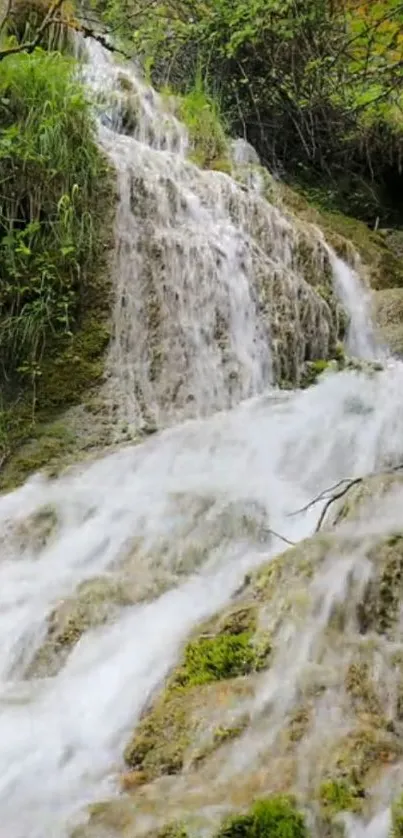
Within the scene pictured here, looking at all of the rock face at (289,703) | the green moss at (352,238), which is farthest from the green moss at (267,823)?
the green moss at (352,238)

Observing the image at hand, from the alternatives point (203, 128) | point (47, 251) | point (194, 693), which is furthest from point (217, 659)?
point (203, 128)

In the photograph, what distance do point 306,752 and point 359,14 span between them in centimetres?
747

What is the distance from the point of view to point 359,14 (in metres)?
7.61

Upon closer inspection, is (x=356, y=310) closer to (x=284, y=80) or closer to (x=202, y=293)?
(x=202, y=293)

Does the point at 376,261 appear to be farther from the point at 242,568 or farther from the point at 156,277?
the point at 242,568

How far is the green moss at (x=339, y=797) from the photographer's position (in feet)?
5.54

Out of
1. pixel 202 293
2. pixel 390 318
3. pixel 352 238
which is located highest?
pixel 352 238

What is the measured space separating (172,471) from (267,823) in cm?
254

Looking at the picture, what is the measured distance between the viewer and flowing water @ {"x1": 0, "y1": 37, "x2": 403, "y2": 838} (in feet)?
7.48

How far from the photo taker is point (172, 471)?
412cm

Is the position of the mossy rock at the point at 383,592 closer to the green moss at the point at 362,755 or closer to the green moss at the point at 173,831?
the green moss at the point at 362,755

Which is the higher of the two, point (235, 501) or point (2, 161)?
point (2, 161)

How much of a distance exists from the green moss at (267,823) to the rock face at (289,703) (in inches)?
1.2

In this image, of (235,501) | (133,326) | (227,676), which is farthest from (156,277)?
(227,676)
